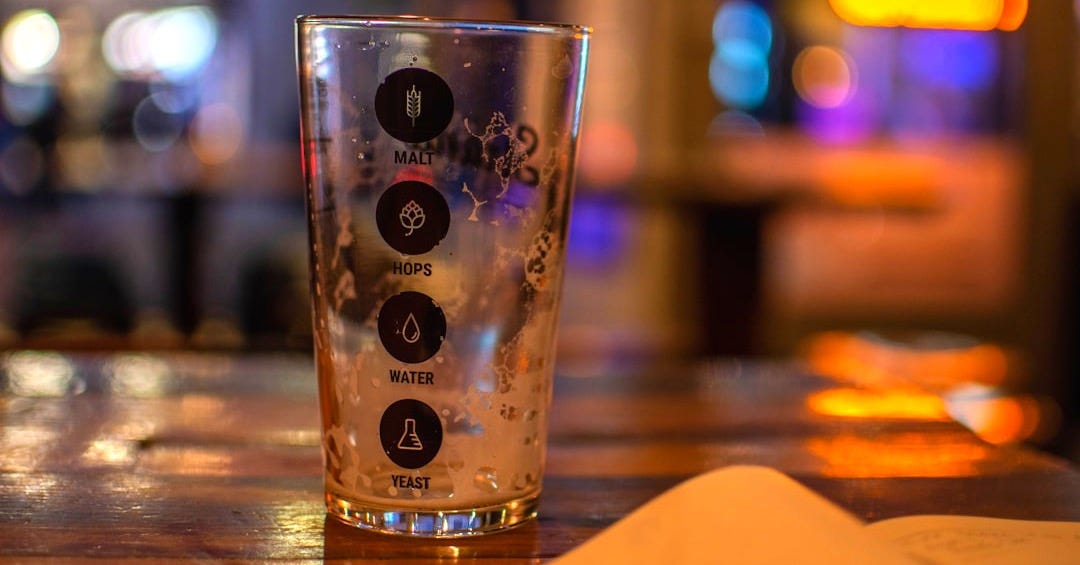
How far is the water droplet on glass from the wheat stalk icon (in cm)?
11

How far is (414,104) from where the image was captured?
1.25ft

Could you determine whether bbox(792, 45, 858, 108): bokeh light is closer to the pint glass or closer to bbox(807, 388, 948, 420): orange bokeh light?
bbox(807, 388, 948, 420): orange bokeh light

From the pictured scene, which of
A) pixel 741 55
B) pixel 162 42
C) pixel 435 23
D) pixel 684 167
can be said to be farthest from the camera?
pixel 741 55

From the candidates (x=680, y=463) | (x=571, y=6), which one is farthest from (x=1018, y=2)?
(x=680, y=463)

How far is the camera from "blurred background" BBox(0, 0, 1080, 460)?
3.22 meters

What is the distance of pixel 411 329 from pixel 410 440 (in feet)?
0.12

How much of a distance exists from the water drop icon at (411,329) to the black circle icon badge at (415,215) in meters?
0.02

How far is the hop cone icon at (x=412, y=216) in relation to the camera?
0.38m

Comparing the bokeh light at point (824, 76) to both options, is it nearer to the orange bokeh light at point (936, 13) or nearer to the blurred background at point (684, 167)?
the blurred background at point (684, 167)

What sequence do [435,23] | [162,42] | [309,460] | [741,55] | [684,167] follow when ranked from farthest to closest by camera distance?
[741,55], [684,167], [162,42], [309,460], [435,23]

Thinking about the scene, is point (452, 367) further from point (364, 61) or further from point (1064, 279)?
point (1064, 279)

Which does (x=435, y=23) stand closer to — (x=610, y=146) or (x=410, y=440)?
(x=410, y=440)

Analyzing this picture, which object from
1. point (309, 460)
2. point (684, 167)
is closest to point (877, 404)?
point (309, 460)

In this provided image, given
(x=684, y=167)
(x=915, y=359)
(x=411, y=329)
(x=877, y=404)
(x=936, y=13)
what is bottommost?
(x=915, y=359)
